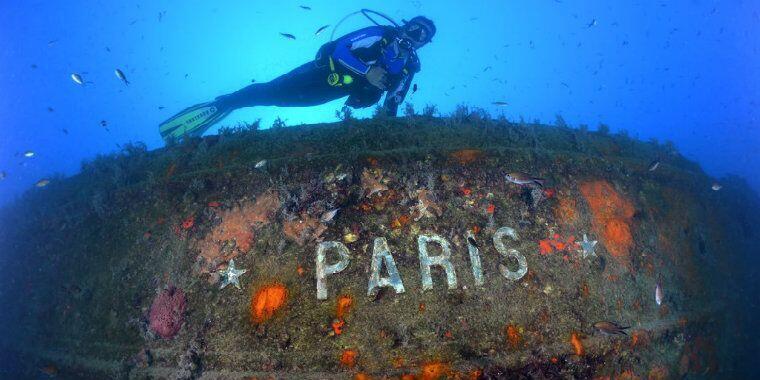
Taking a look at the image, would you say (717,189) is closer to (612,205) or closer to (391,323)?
(612,205)

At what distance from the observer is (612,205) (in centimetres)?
423

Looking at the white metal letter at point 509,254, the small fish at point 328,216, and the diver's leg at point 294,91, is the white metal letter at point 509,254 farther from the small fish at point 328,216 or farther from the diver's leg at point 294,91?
the diver's leg at point 294,91

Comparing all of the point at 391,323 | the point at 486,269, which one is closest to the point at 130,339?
the point at 391,323

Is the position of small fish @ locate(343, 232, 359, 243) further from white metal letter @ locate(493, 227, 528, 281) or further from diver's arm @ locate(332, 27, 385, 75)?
diver's arm @ locate(332, 27, 385, 75)

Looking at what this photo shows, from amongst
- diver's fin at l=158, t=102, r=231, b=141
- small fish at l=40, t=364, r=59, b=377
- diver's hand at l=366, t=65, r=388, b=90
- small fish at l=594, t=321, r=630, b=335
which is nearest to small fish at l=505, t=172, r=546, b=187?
small fish at l=594, t=321, r=630, b=335

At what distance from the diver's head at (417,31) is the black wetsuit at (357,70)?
0.84 ft

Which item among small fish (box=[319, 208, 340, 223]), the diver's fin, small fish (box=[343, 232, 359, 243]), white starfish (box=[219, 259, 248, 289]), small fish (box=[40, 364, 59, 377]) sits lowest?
small fish (box=[40, 364, 59, 377])

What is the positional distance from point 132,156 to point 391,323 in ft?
14.9

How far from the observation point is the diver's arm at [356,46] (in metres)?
6.54

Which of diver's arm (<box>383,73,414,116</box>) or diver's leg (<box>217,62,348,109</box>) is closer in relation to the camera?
diver's arm (<box>383,73,414,116</box>)

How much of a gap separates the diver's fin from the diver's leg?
782 millimetres

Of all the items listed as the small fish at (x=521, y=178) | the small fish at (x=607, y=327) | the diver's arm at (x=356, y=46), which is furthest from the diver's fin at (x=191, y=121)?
the small fish at (x=607, y=327)

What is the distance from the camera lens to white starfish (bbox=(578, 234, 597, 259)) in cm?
371

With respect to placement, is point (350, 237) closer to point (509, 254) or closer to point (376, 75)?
point (509, 254)
